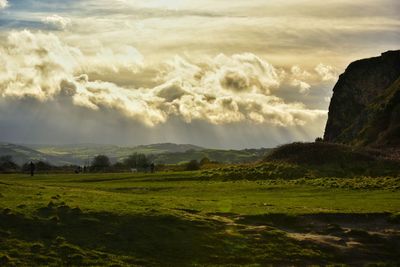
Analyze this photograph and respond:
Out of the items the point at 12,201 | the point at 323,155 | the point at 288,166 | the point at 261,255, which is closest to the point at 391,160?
the point at 323,155

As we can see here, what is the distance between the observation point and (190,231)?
43.8 meters

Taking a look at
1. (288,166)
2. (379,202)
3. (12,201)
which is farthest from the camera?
(288,166)

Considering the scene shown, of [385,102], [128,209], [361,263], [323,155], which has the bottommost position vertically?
[361,263]

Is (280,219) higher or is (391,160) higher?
(391,160)

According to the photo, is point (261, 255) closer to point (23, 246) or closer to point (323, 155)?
point (23, 246)

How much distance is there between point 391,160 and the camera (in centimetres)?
10031

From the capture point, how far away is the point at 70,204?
47906mm

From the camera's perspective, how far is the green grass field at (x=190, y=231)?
37.9 meters

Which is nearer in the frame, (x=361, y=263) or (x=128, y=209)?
(x=361, y=263)

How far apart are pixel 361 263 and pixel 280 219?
33.8 ft

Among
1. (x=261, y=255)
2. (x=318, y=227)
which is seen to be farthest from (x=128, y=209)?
(x=318, y=227)

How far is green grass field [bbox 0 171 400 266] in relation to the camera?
37875 mm

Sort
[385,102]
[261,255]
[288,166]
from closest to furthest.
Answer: [261,255] → [288,166] → [385,102]

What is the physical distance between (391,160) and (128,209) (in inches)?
2692
